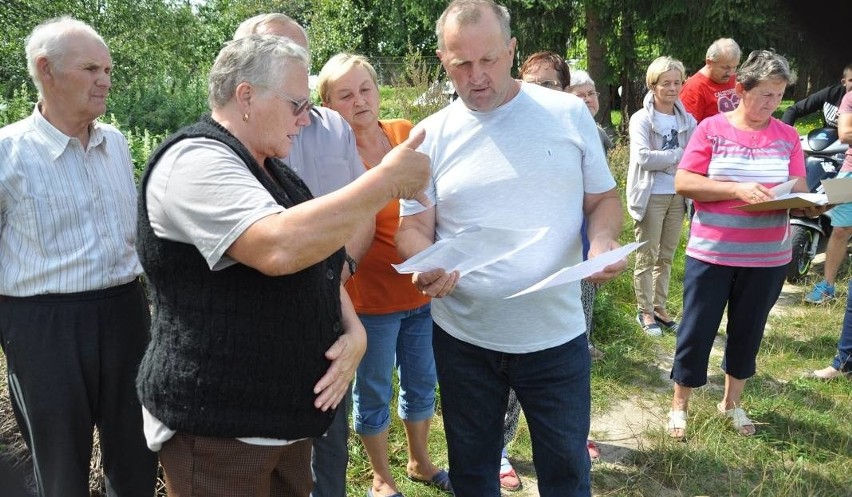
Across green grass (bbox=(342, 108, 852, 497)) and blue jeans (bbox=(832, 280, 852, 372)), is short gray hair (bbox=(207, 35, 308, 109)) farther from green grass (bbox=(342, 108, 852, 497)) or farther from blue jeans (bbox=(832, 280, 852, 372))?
blue jeans (bbox=(832, 280, 852, 372))

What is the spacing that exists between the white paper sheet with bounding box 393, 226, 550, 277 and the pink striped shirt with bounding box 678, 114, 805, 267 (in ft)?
4.85

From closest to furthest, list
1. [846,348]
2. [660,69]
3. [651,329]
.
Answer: [846,348], [660,69], [651,329]

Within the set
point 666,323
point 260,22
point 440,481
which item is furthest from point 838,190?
point 260,22

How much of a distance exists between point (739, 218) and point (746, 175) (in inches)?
7.8

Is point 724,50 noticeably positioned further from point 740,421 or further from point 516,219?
point 516,219

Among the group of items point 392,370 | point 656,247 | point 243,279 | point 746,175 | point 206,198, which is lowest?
point 656,247

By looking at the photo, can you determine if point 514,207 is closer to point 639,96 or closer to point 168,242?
point 168,242

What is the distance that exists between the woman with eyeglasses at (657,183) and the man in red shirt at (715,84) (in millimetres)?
629

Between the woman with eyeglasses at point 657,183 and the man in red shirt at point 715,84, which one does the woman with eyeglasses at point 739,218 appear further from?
the man in red shirt at point 715,84

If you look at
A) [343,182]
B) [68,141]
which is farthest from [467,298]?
[68,141]

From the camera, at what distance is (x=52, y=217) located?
2193 mm

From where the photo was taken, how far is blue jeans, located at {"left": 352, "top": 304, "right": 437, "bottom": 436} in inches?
106

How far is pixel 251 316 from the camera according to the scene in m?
1.54

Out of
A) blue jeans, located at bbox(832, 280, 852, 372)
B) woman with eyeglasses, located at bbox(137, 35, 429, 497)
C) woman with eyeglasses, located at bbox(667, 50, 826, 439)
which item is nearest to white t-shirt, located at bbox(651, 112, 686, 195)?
blue jeans, located at bbox(832, 280, 852, 372)
